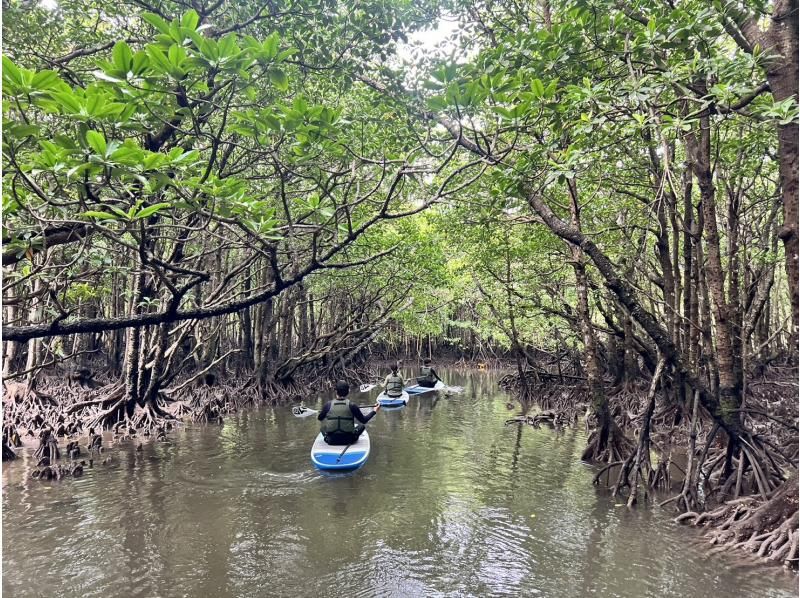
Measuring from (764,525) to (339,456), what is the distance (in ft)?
16.9

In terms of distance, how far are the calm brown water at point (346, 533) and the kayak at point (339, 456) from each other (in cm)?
19

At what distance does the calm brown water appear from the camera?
420cm

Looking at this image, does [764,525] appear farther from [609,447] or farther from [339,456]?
[339,456]

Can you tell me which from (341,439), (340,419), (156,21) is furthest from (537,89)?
(341,439)

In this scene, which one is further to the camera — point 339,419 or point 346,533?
point 339,419

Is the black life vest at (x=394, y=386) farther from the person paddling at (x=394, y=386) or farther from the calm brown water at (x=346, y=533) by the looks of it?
the calm brown water at (x=346, y=533)

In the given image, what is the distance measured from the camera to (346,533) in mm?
5258

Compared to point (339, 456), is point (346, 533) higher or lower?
lower

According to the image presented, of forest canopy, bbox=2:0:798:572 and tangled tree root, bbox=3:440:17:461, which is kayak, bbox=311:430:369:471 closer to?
forest canopy, bbox=2:0:798:572

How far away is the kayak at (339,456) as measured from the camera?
719 centimetres

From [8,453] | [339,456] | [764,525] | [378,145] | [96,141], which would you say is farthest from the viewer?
[8,453]

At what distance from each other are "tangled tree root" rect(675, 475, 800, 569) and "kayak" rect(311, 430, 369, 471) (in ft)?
14.8

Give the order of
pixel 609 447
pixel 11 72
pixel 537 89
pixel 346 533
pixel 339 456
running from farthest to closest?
1. pixel 609 447
2. pixel 339 456
3. pixel 346 533
4. pixel 537 89
5. pixel 11 72

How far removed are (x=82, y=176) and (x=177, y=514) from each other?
4.50 m
